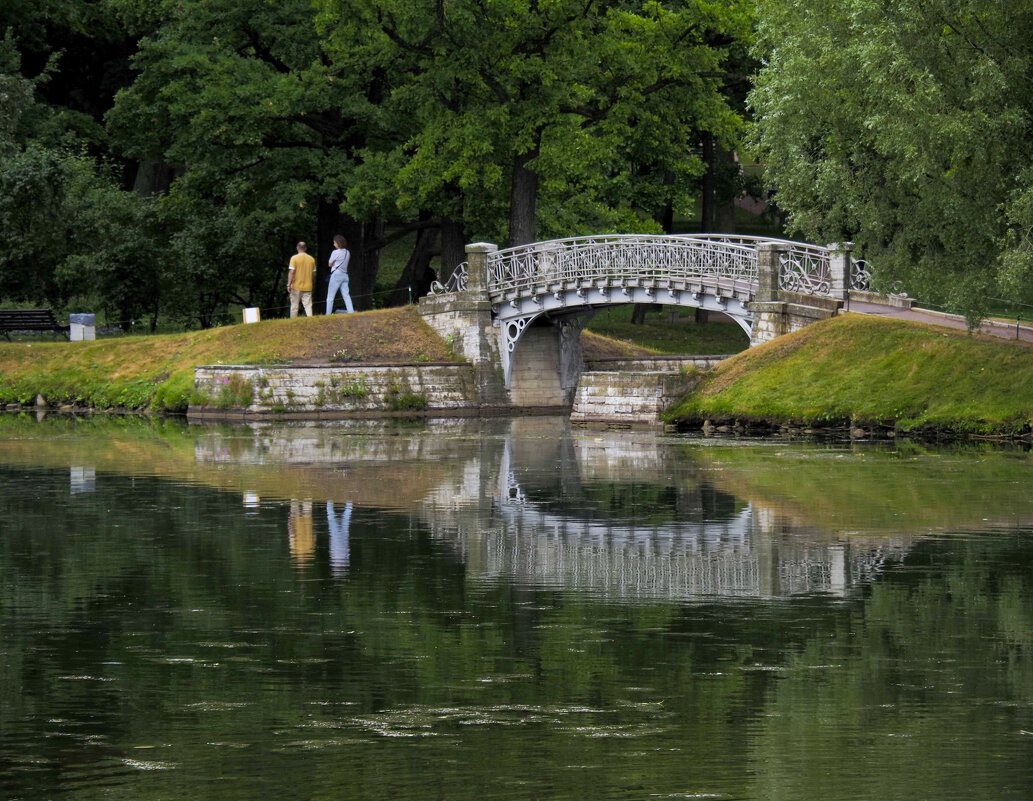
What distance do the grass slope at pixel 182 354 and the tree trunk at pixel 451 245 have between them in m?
2.49

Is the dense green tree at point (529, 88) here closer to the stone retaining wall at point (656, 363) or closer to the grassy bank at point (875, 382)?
the stone retaining wall at point (656, 363)

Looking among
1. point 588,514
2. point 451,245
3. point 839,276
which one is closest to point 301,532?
point 588,514

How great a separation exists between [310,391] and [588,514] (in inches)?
785

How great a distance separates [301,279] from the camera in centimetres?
4116

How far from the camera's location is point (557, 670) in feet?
39.2

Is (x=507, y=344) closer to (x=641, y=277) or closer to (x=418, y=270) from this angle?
(x=641, y=277)

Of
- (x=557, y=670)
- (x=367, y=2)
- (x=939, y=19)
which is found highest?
(x=367, y=2)

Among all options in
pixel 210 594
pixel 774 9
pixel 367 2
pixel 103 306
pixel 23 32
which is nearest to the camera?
pixel 210 594

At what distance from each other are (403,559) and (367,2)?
25963 millimetres

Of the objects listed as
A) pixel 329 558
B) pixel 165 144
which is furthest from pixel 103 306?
pixel 329 558

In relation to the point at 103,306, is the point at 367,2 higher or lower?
higher

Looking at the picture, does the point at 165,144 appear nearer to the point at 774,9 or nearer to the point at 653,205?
the point at 653,205

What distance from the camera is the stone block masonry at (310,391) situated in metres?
39.1

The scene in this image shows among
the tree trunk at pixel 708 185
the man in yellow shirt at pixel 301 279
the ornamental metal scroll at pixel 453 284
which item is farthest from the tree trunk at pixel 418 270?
the tree trunk at pixel 708 185
